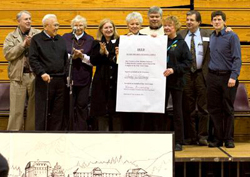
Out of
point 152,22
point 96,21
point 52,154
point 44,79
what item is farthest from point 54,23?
point 52,154

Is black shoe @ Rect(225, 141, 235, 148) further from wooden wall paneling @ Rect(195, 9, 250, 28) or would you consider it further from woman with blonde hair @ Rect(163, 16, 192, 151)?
wooden wall paneling @ Rect(195, 9, 250, 28)

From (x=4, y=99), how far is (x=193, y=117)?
2409 millimetres

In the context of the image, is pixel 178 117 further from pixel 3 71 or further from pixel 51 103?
pixel 3 71

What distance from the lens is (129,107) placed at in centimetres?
434

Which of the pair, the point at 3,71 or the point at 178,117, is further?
the point at 3,71

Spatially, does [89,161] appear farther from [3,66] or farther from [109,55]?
[3,66]

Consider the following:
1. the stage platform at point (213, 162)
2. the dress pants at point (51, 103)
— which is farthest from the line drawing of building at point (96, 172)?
the dress pants at point (51, 103)

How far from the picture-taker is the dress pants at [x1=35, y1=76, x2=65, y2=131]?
472 centimetres

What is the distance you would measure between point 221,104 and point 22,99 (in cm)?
233

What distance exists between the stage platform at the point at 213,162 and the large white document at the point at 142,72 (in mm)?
552

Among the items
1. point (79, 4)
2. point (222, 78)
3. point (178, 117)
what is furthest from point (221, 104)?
point (79, 4)

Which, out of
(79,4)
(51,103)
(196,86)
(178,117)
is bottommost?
(178,117)

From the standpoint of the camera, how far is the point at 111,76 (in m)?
4.52

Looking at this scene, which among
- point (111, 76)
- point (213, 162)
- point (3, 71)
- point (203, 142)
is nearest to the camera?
point (213, 162)
